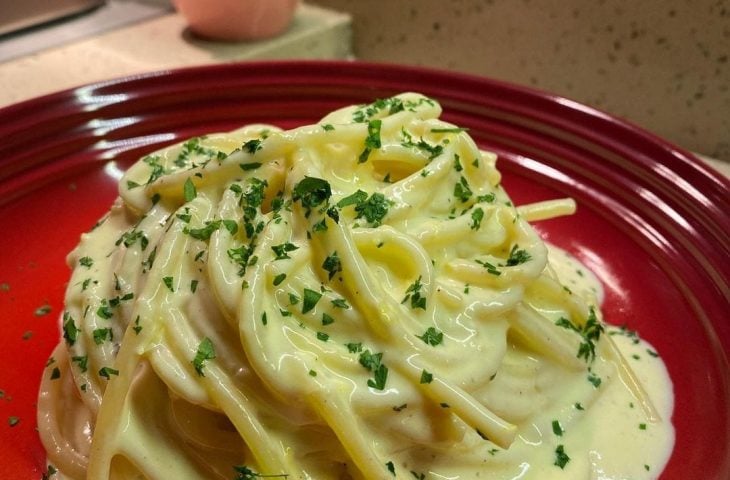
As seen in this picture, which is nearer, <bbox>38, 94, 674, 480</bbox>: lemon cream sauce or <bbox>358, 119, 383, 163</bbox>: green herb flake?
<bbox>38, 94, 674, 480</bbox>: lemon cream sauce

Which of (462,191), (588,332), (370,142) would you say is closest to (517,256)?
(462,191)

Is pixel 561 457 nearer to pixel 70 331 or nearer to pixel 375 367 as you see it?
pixel 375 367

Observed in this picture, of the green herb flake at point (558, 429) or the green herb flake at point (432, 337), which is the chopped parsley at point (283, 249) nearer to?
the green herb flake at point (432, 337)

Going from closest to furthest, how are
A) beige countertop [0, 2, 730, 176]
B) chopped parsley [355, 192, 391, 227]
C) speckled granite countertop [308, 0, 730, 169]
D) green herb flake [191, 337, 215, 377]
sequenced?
green herb flake [191, 337, 215, 377] → chopped parsley [355, 192, 391, 227] → speckled granite countertop [308, 0, 730, 169] → beige countertop [0, 2, 730, 176]

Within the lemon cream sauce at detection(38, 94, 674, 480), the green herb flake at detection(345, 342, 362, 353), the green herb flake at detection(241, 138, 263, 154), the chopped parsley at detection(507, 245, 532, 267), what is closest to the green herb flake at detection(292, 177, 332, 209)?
the lemon cream sauce at detection(38, 94, 674, 480)

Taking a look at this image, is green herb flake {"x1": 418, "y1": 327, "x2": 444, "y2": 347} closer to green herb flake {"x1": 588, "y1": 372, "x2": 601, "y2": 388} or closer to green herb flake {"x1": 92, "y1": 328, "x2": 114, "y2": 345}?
green herb flake {"x1": 588, "y1": 372, "x2": 601, "y2": 388}

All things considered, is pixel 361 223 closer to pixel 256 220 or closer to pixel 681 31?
pixel 256 220
